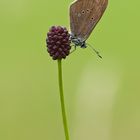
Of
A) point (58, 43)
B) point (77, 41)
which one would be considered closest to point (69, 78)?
point (77, 41)

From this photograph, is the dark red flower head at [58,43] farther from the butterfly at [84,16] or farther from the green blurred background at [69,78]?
the green blurred background at [69,78]

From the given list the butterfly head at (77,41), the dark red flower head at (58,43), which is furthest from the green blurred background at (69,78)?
the dark red flower head at (58,43)

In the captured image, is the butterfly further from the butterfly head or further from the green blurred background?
the green blurred background

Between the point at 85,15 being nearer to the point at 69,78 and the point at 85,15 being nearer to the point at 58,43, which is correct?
the point at 58,43

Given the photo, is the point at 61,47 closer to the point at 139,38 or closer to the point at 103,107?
the point at 103,107

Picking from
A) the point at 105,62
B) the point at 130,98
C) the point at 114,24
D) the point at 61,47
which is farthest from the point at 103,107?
the point at 61,47

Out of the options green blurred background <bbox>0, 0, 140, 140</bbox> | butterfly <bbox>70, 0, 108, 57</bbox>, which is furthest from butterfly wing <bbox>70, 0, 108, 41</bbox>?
green blurred background <bbox>0, 0, 140, 140</bbox>
